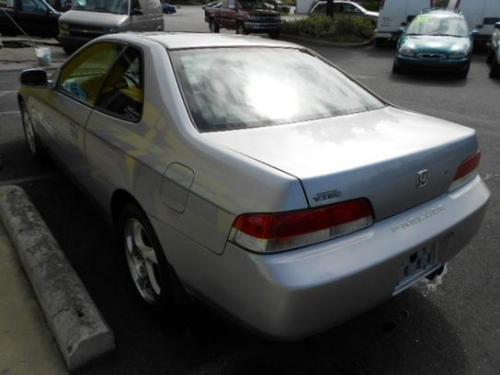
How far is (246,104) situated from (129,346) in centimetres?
141

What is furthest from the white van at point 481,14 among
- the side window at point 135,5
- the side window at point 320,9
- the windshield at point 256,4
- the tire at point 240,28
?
the side window at point 135,5

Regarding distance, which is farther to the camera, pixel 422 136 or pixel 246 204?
pixel 422 136

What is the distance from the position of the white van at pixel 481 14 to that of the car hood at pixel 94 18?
10902 millimetres

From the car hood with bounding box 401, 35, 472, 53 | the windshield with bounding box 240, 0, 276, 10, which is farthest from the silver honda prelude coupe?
the windshield with bounding box 240, 0, 276, 10

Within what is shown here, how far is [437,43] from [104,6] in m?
8.30

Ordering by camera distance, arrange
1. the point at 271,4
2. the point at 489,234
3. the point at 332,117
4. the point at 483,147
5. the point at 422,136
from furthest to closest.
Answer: the point at 271,4 < the point at 483,147 < the point at 489,234 < the point at 332,117 < the point at 422,136

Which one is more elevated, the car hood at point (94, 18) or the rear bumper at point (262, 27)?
the car hood at point (94, 18)

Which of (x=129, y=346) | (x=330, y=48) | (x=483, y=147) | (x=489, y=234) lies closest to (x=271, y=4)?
(x=330, y=48)

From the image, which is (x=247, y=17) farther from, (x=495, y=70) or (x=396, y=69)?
(x=495, y=70)

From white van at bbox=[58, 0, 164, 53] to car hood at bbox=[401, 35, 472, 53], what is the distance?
664cm

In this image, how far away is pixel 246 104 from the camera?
8.46 feet

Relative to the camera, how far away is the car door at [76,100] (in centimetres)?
324

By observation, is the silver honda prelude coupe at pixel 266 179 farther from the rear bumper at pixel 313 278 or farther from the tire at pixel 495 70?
the tire at pixel 495 70

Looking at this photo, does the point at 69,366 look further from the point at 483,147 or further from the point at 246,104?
the point at 483,147
